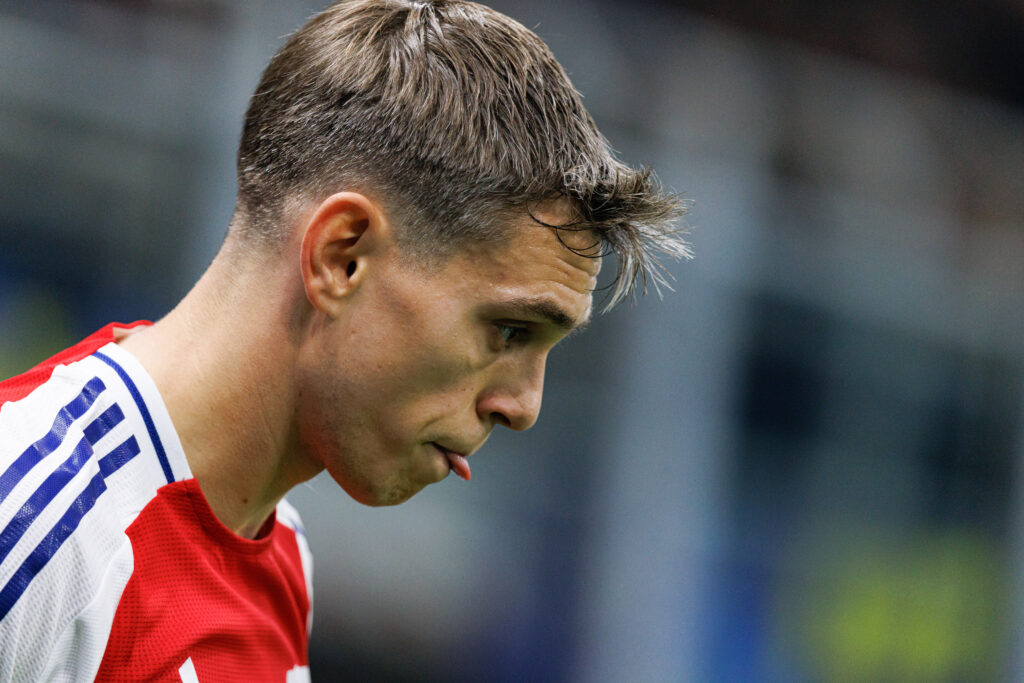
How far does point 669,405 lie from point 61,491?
4818 millimetres

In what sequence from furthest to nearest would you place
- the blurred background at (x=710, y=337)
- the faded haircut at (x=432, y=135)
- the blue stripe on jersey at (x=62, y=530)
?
the blurred background at (x=710, y=337) → the faded haircut at (x=432, y=135) → the blue stripe on jersey at (x=62, y=530)

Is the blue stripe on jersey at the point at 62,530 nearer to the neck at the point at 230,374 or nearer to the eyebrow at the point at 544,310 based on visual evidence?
the neck at the point at 230,374

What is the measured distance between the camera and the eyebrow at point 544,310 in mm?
1388

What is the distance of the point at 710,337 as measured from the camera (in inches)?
228

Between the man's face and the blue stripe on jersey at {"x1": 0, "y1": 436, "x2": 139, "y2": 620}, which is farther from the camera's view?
the man's face

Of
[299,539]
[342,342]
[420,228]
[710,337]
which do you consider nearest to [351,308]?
[342,342]

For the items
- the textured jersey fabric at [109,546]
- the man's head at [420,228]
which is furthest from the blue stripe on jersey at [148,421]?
the man's head at [420,228]

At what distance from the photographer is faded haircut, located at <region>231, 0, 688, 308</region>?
4.56 ft

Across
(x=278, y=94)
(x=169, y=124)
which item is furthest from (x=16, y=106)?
(x=278, y=94)

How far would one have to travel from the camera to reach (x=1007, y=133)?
263 inches

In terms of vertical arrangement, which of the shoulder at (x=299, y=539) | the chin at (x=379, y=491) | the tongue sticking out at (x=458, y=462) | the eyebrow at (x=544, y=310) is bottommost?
the shoulder at (x=299, y=539)

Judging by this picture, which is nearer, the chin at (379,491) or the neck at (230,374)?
the neck at (230,374)

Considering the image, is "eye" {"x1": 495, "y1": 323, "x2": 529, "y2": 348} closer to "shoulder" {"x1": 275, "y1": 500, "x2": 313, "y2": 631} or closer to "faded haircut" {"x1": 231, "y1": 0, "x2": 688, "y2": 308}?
"faded haircut" {"x1": 231, "y1": 0, "x2": 688, "y2": 308}

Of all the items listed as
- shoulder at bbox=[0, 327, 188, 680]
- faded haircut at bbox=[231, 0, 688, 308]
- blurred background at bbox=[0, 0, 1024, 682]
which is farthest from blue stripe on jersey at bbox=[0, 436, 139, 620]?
blurred background at bbox=[0, 0, 1024, 682]
